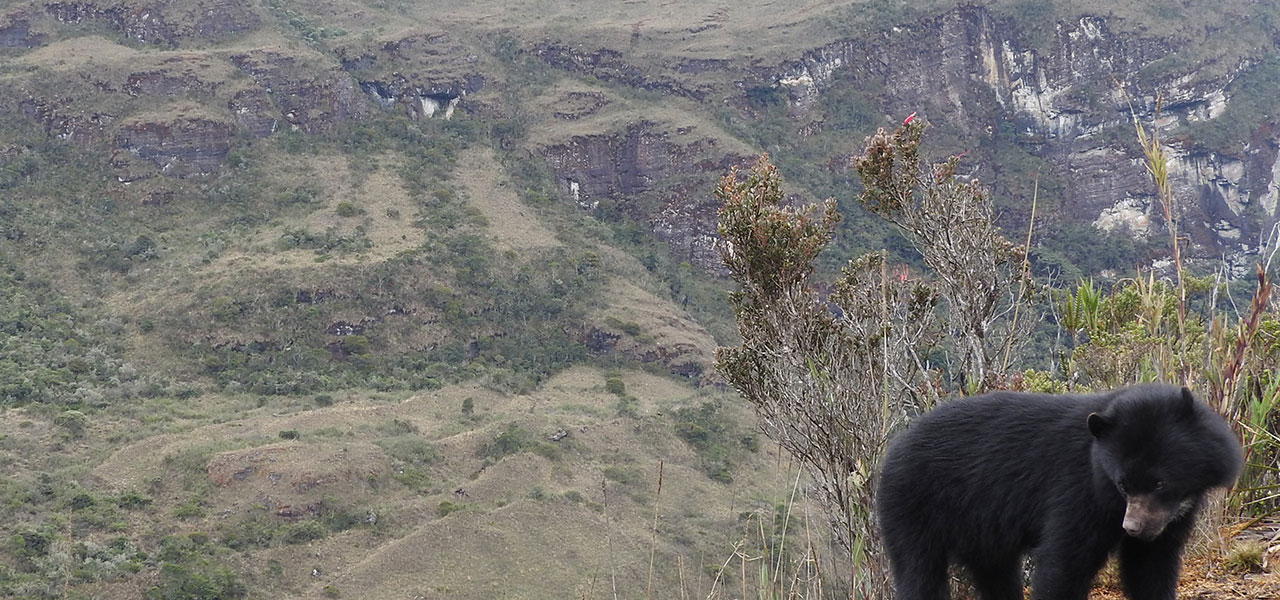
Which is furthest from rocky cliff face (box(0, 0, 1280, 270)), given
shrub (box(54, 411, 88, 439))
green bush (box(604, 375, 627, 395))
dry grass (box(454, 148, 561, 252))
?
shrub (box(54, 411, 88, 439))

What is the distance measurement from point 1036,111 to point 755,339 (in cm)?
8252

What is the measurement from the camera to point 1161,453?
2.59m

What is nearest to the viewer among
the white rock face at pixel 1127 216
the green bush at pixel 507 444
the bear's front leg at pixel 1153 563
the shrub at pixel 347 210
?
the bear's front leg at pixel 1153 563

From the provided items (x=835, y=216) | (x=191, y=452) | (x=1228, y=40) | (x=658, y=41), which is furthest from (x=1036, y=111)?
(x=835, y=216)

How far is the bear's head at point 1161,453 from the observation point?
256cm

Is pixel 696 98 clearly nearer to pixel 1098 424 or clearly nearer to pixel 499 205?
pixel 499 205

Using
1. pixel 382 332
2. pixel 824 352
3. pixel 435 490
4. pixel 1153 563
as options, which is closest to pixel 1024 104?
pixel 382 332

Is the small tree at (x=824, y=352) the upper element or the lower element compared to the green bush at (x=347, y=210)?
upper

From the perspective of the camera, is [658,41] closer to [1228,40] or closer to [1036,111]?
[1036,111]

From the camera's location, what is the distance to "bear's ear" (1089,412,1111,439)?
2604 mm

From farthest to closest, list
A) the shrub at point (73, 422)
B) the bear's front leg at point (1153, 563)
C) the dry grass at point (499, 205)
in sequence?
the dry grass at point (499, 205) < the shrub at point (73, 422) < the bear's front leg at point (1153, 563)

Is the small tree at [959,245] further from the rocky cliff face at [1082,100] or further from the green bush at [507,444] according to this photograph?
the rocky cliff face at [1082,100]

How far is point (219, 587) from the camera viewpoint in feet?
98.2

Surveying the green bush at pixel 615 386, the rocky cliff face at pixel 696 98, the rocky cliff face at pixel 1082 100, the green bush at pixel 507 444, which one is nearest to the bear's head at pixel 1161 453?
the green bush at pixel 507 444
